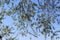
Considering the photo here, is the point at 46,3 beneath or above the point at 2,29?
above

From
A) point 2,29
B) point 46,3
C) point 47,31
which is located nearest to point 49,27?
point 47,31

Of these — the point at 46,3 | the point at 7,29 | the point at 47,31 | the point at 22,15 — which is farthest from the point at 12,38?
the point at 46,3

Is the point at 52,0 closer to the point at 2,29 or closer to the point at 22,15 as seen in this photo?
the point at 22,15

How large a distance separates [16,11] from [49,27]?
2.79 meters

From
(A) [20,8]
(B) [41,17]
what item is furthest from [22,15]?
(B) [41,17]

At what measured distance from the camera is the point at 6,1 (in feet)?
42.0

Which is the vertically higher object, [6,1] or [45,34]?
[6,1]

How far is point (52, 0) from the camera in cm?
1227

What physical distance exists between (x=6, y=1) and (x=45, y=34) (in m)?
3.85

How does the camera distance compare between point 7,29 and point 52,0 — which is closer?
point 52,0

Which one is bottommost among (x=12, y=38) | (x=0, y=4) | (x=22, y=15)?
(x=12, y=38)

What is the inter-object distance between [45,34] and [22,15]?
224cm

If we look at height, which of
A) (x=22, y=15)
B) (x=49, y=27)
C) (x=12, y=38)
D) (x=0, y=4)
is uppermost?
(x=0, y=4)

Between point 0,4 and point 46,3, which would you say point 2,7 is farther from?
point 46,3
